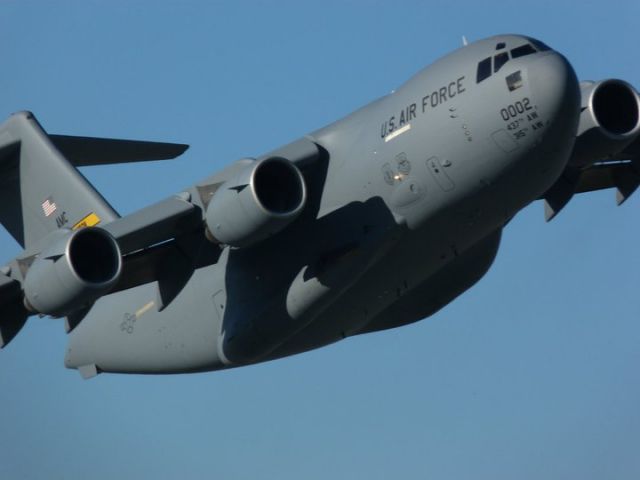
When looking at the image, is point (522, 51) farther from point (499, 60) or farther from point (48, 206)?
point (48, 206)

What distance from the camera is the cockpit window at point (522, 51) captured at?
11781mm

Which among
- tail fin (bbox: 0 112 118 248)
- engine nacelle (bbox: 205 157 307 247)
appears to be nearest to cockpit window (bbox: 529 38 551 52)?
engine nacelle (bbox: 205 157 307 247)

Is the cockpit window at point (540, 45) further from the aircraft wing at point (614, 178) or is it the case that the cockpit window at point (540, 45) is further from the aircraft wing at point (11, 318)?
the aircraft wing at point (11, 318)

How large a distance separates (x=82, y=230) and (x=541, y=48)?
437cm

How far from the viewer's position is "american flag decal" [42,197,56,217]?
1517cm

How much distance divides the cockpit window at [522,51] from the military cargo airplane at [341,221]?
0.9 inches

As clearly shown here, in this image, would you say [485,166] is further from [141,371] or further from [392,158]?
[141,371]

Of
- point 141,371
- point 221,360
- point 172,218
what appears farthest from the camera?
point 141,371

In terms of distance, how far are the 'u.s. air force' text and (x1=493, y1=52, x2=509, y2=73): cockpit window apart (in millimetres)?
314

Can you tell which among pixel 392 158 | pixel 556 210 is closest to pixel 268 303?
pixel 392 158

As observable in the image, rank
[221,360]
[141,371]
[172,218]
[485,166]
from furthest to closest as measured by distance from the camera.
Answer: [141,371] < [221,360] < [172,218] < [485,166]

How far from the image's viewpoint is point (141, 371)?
15008mm

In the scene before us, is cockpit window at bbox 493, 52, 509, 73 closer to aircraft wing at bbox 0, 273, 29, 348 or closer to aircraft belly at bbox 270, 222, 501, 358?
aircraft belly at bbox 270, 222, 501, 358

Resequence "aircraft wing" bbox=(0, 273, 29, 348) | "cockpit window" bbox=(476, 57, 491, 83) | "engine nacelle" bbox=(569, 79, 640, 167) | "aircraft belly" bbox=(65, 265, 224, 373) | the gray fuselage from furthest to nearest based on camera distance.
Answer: "aircraft belly" bbox=(65, 265, 224, 373) → "aircraft wing" bbox=(0, 273, 29, 348) → "engine nacelle" bbox=(569, 79, 640, 167) → "cockpit window" bbox=(476, 57, 491, 83) → the gray fuselage
